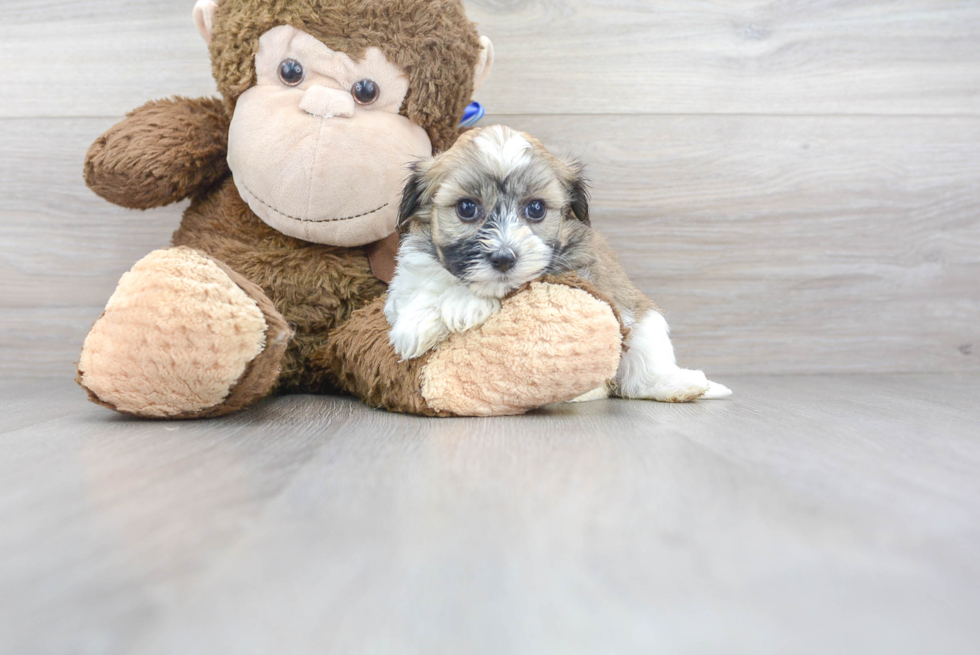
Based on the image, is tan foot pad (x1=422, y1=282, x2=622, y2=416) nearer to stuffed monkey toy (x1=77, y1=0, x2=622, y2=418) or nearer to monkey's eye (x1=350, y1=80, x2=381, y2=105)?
stuffed monkey toy (x1=77, y1=0, x2=622, y2=418)

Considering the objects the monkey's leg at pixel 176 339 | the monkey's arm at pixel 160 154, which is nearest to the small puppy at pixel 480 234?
the monkey's leg at pixel 176 339

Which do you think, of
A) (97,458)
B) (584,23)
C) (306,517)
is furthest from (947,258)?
(97,458)

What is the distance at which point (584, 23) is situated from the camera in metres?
1.72

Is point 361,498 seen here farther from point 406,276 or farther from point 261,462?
point 406,276

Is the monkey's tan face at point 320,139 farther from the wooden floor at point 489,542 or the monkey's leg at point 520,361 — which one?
the wooden floor at point 489,542

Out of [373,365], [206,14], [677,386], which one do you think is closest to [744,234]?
[677,386]

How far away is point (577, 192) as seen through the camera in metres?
1.25

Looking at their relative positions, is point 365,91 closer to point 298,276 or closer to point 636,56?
point 298,276

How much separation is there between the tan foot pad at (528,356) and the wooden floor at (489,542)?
12 cm

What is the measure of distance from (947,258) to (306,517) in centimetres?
183

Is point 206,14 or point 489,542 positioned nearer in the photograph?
point 489,542

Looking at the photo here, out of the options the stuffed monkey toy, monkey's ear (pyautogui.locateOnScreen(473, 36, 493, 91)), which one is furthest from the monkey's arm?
monkey's ear (pyautogui.locateOnScreen(473, 36, 493, 91))

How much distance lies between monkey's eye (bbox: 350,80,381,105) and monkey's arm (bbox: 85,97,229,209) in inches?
12.4

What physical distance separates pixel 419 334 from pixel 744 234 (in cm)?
104
